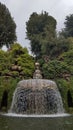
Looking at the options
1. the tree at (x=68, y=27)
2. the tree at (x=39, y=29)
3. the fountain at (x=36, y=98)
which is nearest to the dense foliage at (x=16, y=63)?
the fountain at (x=36, y=98)

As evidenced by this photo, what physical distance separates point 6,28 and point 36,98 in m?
21.1

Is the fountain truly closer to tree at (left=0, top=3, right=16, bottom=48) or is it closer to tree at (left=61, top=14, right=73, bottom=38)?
tree at (left=0, top=3, right=16, bottom=48)

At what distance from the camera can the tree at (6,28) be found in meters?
41.2

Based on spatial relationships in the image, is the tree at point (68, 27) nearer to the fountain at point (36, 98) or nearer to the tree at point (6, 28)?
the tree at point (6, 28)

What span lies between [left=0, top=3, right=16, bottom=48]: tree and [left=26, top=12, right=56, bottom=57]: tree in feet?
8.02

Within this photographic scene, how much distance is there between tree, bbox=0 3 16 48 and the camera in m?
41.2

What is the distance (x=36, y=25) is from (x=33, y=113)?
25728 millimetres

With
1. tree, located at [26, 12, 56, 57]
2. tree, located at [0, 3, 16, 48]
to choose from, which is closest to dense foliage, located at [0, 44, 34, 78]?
tree, located at [26, 12, 56, 57]

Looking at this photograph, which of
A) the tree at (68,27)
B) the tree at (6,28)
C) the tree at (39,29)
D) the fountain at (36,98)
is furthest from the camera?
the tree at (68,27)

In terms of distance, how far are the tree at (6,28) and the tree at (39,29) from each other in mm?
2446

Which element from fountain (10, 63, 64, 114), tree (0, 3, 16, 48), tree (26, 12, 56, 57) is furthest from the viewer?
tree (0, 3, 16, 48)

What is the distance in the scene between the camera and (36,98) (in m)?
22.4

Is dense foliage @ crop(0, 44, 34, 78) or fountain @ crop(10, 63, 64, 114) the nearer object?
fountain @ crop(10, 63, 64, 114)

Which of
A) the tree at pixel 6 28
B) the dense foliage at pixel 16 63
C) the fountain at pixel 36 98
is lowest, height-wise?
the fountain at pixel 36 98
